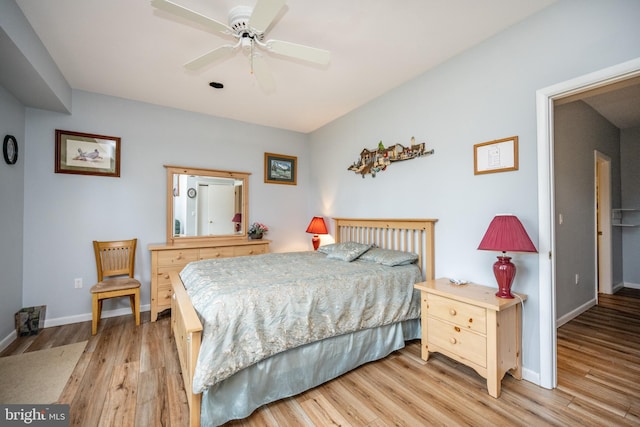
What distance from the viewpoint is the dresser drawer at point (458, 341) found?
188 cm

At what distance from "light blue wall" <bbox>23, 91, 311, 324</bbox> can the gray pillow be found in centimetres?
171

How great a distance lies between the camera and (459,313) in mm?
2010

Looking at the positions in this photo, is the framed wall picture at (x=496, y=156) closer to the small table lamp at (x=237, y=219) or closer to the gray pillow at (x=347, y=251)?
the gray pillow at (x=347, y=251)

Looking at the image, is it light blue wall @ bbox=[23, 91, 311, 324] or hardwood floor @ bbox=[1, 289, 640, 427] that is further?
light blue wall @ bbox=[23, 91, 311, 324]

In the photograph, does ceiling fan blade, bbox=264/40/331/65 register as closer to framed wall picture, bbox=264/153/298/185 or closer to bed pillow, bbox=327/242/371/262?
bed pillow, bbox=327/242/371/262

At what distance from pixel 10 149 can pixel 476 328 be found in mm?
4256

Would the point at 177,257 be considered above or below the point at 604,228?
below

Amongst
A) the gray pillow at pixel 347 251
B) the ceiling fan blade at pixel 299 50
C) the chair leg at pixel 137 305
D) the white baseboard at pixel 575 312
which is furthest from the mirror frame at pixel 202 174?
the white baseboard at pixel 575 312

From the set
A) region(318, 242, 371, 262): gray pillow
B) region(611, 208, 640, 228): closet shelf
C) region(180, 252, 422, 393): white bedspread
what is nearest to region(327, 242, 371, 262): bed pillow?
region(318, 242, 371, 262): gray pillow

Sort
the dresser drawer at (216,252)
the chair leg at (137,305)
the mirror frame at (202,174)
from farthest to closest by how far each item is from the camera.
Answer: the mirror frame at (202,174) < the dresser drawer at (216,252) < the chair leg at (137,305)

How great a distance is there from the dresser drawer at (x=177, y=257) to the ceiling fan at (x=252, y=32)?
82.0 inches

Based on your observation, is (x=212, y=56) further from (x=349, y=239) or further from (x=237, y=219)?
(x=349, y=239)

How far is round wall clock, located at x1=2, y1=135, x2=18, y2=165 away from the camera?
250cm

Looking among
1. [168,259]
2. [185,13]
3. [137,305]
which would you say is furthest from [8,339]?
[185,13]
